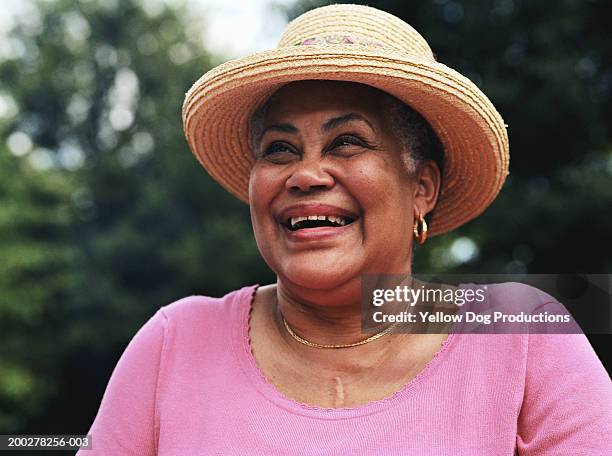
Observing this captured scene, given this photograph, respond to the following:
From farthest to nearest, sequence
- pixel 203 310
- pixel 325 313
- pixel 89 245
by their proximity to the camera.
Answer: pixel 89 245 → pixel 203 310 → pixel 325 313

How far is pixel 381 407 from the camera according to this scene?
203cm

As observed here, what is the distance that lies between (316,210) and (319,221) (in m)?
0.04

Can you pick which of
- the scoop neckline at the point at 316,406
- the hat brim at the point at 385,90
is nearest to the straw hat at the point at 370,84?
the hat brim at the point at 385,90

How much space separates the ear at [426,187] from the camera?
2367 millimetres

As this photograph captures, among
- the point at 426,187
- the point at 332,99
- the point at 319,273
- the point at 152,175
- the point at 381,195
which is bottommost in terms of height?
the point at 319,273

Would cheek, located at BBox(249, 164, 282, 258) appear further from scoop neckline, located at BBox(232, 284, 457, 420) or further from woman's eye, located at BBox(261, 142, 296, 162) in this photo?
scoop neckline, located at BBox(232, 284, 457, 420)

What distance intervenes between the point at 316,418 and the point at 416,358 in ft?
1.10

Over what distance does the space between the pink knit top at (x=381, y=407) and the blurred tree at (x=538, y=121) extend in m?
8.62

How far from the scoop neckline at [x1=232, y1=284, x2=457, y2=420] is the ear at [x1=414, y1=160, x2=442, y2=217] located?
417 millimetres

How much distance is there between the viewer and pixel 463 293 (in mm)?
2309

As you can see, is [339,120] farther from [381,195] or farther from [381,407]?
[381,407]

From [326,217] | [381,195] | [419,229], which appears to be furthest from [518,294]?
[326,217]

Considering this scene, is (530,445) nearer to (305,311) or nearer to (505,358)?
(505,358)

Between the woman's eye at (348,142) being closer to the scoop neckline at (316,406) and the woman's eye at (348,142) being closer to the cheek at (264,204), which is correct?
the cheek at (264,204)
